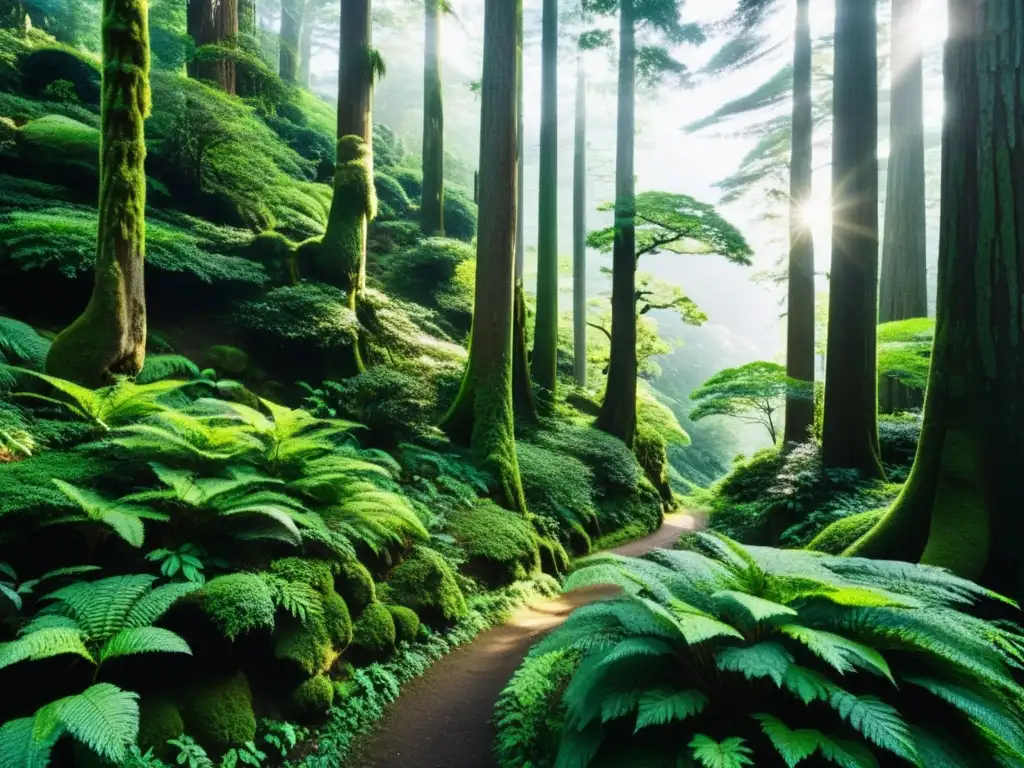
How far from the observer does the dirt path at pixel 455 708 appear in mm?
3166

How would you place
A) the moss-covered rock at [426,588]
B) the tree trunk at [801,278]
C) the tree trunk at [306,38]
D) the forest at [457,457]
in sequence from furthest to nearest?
the tree trunk at [306,38]
the tree trunk at [801,278]
the moss-covered rock at [426,588]
the forest at [457,457]

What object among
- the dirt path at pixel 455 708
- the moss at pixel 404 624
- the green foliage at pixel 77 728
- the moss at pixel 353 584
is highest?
the green foliage at pixel 77 728

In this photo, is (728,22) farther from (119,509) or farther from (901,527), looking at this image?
(119,509)

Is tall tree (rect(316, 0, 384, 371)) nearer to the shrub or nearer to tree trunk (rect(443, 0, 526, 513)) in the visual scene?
tree trunk (rect(443, 0, 526, 513))

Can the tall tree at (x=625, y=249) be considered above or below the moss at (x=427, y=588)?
above

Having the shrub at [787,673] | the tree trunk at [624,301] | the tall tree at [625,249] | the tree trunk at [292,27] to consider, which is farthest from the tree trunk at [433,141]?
the shrub at [787,673]

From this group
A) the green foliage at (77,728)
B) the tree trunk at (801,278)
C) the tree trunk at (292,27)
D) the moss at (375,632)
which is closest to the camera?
the green foliage at (77,728)

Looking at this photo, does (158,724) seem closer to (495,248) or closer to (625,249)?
(495,248)

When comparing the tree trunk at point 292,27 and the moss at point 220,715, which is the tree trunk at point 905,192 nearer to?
the moss at point 220,715

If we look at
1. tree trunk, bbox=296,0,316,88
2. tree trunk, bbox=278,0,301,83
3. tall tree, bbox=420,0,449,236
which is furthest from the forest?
tree trunk, bbox=296,0,316,88

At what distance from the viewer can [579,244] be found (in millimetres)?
19469

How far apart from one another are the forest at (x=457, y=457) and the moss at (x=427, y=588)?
0.03 meters

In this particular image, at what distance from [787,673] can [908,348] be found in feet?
21.7

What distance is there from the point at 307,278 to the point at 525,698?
282 inches
